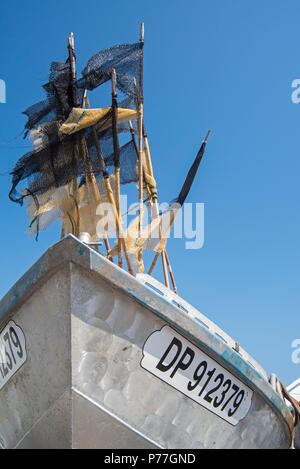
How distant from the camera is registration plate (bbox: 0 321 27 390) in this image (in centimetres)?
483

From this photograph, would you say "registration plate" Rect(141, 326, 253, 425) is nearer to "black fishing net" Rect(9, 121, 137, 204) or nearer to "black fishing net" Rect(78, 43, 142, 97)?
"black fishing net" Rect(9, 121, 137, 204)

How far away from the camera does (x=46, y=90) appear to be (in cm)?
1110

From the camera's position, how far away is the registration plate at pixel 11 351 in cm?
483

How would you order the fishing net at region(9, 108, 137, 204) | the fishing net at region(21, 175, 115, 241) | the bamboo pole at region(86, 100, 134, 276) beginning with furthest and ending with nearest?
1. the fishing net at region(21, 175, 115, 241)
2. the fishing net at region(9, 108, 137, 204)
3. the bamboo pole at region(86, 100, 134, 276)

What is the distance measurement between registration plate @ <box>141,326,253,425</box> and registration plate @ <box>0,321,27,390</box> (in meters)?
1.46

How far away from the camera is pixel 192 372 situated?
4805 mm

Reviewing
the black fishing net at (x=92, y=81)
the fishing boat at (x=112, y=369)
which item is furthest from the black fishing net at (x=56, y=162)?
the fishing boat at (x=112, y=369)

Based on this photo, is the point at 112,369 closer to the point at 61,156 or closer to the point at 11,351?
the point at 11,351

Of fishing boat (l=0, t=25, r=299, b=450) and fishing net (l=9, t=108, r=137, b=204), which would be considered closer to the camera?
fishing boat (l=0, t=25, r=299, b=450)

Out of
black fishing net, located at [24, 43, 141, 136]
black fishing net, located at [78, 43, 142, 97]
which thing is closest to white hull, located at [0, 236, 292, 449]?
black fishing net, located at [24, 43, 141, 136]

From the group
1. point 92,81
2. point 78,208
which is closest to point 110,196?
point 78,208

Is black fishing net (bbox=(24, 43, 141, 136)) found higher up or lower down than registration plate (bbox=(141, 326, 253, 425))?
higher up
